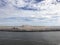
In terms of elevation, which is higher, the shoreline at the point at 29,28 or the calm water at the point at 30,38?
the shoreline at the point at 29,28

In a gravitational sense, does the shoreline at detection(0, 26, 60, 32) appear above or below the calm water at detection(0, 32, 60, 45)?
above

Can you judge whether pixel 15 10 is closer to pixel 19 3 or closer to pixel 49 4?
pixel 19 3

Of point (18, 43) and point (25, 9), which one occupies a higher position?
point (25, 9)

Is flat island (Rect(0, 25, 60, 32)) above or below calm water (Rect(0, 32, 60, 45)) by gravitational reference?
above

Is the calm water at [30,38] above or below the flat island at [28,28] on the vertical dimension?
below

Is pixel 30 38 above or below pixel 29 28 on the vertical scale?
below

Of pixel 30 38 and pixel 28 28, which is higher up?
pixel 28 28

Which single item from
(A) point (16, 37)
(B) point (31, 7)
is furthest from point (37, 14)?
(A) point (16, 37)

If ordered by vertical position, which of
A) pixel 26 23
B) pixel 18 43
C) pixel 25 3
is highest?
pixel 25 3
